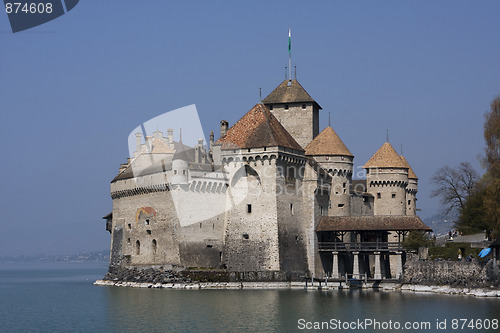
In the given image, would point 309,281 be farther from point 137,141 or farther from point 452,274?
point 137,141

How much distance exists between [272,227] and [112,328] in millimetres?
18975

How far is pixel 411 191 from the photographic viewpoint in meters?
66.5

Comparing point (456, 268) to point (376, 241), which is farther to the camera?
point (376, 241)

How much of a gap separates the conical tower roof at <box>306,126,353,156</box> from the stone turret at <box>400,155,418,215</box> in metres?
9.89

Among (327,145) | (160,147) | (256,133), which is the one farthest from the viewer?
(160,147)

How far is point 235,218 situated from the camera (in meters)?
52.3

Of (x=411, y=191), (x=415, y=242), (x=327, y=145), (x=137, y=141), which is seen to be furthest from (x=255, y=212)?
(x=411, y=191)

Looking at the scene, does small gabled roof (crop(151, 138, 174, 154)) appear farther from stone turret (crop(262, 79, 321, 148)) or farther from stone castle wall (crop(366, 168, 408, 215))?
stone castle wall (crop(366, 168, 408, 215))

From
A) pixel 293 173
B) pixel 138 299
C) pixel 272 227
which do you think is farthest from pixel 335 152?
pixel 138 299

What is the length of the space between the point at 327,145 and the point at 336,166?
1.70 meters

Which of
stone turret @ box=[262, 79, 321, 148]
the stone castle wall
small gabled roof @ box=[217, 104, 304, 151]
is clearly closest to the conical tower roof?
stone turret @ box=[262, 79, 321, 148]

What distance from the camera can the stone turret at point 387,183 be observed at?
6188 centimetres

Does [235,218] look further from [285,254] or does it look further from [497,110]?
[497,110]

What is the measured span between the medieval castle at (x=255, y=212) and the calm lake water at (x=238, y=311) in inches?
157
